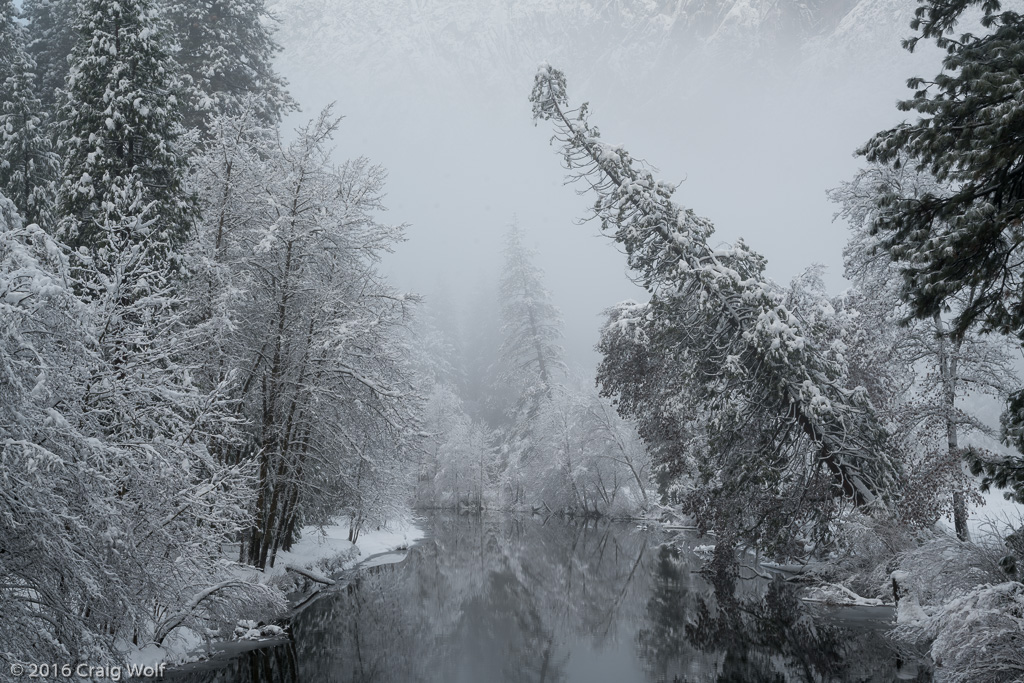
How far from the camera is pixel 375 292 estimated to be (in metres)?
17.6

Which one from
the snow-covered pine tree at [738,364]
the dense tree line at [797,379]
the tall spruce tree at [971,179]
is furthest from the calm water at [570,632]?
the tall spruce tree at [971,179]

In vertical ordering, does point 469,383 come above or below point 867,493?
above

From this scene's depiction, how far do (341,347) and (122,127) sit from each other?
22.8 feet

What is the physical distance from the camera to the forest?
22.0 feet

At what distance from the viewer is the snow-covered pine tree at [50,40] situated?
925 inches

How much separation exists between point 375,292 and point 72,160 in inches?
286

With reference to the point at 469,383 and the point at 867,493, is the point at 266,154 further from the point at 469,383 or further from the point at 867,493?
the point at 469,383

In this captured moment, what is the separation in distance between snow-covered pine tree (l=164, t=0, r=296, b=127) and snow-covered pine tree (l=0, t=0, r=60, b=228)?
4.25 meters

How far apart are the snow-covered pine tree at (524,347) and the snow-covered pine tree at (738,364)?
3211cm

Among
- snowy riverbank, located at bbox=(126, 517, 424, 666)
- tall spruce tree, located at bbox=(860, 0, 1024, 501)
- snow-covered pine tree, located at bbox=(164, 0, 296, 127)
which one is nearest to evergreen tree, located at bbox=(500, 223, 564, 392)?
snowy riverbank, located at bbox=(126, 517, 424, 666)

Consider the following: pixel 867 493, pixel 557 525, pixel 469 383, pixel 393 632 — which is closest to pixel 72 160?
pixel 393 632

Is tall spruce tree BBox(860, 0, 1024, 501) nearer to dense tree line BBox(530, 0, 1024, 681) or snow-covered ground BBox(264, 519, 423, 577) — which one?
dense tree line BBox(530, 0, 1024, 681)

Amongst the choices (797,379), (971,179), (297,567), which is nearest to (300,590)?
(297,567)
